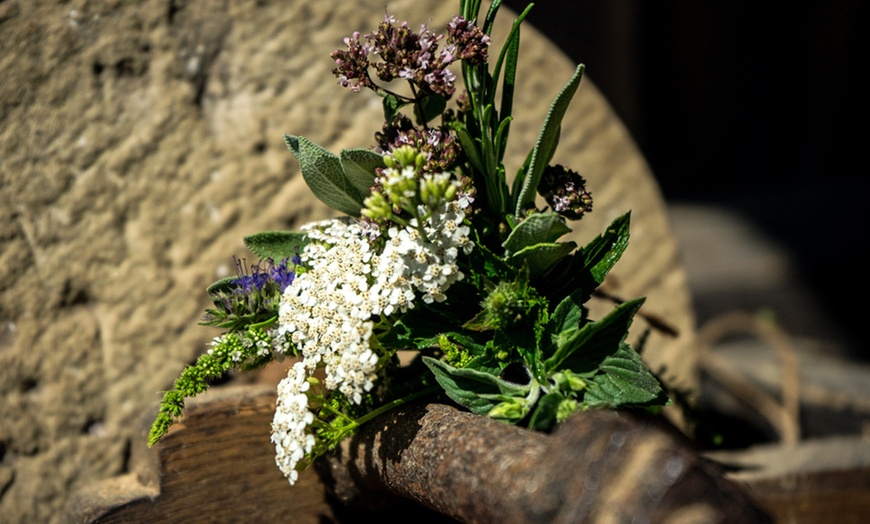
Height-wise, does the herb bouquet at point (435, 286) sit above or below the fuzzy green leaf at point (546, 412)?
above

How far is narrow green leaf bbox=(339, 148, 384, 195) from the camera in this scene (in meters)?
1.02

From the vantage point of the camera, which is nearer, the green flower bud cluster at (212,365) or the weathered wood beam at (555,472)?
the weathered wood beam at (555,472)

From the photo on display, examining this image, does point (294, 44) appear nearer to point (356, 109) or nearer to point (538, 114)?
point (356, 109)

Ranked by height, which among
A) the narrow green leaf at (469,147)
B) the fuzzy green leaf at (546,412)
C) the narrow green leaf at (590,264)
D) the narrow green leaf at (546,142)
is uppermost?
the narrow green leaf at (469,147)

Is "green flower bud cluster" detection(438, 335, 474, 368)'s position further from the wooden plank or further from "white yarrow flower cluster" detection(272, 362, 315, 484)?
"white yarrow flower cluster" detection(272, 362, 315, 484)

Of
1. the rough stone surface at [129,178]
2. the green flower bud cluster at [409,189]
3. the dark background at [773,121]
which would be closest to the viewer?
the green flower bud cluster at [409,189]

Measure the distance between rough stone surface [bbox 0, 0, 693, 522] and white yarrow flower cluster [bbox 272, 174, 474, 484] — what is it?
66 centimetres

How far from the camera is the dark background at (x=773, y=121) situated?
13.5ft

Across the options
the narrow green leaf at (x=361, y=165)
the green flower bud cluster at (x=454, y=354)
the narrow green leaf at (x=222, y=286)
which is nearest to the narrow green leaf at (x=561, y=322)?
the green flower bud cluster at (x=454, y=354)

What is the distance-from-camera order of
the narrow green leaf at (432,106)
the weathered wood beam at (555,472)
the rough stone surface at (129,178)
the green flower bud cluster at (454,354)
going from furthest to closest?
1. the rough stone surface at (129,178)
2. the narrow green leaf at (432,106)
3. the green flower bud cluster at (454,354)
4. the weathered wood beam at (555,472)

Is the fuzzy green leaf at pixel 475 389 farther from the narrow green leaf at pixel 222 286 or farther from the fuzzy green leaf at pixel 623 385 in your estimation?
the narrow green leaf at pixel 222 286

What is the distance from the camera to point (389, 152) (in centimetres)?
102

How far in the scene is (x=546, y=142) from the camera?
1.03 m

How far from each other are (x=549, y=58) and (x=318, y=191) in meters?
0.90
